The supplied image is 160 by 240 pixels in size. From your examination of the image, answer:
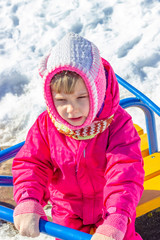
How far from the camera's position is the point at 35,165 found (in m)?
1.48

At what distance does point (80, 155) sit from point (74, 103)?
25 cm

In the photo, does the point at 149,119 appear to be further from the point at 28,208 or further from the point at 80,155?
the point at 28,208

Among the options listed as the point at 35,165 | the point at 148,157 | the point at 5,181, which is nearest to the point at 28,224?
the point at 35,165

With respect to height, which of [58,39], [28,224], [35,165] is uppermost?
[58,39]

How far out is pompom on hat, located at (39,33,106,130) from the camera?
4.02ft

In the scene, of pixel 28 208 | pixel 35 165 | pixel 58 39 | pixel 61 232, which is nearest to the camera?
pixel 61 232

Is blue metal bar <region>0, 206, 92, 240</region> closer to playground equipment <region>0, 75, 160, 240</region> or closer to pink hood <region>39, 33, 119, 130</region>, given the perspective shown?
pink hood <region>39, 33, 119, 130</region>

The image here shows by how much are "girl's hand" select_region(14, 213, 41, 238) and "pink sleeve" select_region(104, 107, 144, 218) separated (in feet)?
0.83

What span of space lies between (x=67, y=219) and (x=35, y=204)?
0.28m

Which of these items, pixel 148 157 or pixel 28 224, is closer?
pixel 28 224

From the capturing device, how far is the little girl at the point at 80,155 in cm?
125

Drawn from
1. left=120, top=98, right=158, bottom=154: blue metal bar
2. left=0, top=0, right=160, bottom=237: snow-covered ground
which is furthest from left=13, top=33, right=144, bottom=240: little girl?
left=0, top=0, right=160, bottom=237: snow-covered ground

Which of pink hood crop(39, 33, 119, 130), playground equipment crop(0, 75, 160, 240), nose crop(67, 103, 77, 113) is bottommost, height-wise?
playground equipment crop(0, 75, 160, 240)

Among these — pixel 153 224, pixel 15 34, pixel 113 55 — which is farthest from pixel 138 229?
pixel 15 34
